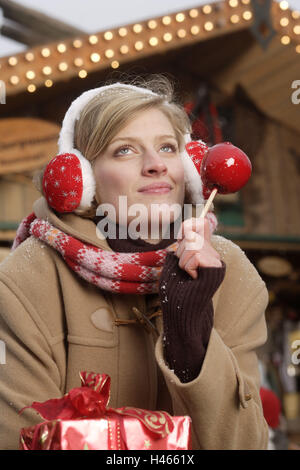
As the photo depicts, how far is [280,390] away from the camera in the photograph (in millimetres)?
5910

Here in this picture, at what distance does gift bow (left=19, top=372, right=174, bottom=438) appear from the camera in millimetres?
1312

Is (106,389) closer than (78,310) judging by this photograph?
Yes

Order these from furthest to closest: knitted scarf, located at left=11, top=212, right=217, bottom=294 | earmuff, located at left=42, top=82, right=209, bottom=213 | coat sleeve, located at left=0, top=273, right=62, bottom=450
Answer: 1. earmuff, located at left=42, top=82, right=209, bottom=213
2. knitted scarf, located at left=11, top=212, right=217, bottom=294
3. coat sleeve, located at left=0, top=273, right=62, bottom=450

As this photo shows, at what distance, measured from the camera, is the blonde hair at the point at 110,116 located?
74.2 inches

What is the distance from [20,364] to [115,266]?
1.17ft

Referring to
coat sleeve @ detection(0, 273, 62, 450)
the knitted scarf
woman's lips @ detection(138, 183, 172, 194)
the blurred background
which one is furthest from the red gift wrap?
the blurred background

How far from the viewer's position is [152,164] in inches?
71.5

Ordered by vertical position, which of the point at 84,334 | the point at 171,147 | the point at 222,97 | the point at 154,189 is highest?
the point at 222,97

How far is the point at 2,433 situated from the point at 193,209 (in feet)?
2.75

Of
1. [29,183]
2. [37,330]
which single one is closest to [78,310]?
[37,330]

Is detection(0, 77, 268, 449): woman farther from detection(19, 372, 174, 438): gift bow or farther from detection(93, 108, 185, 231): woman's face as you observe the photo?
detection(19, 372, 174, 438): gift bow

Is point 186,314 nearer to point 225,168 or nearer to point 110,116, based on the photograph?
point 225,168

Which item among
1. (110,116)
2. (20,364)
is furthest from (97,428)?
(110,116)
